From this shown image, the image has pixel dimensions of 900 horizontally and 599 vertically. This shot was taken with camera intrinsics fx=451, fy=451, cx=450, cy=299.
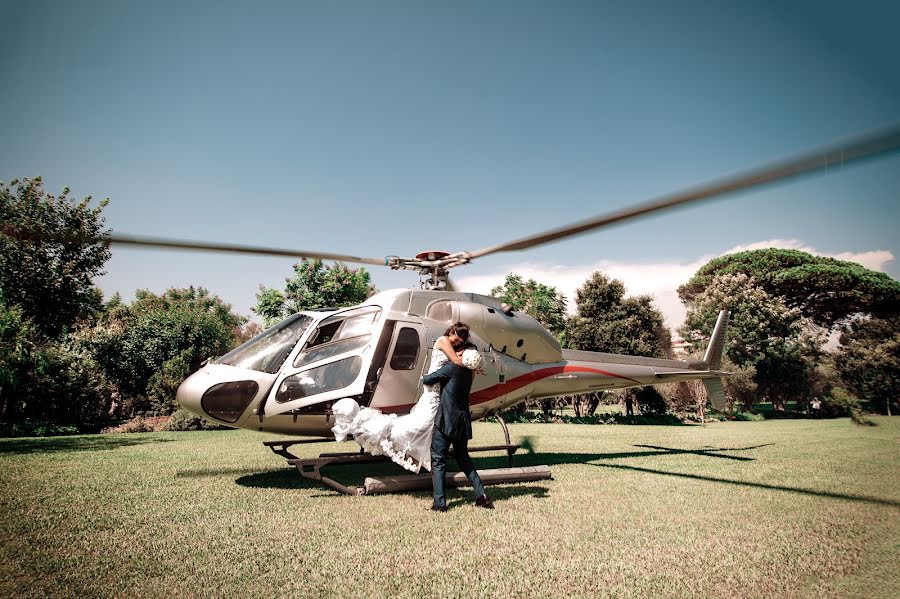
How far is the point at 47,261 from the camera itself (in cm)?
1625

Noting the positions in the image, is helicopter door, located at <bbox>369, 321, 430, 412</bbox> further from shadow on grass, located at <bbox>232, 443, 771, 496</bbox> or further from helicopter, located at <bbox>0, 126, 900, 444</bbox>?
shadow on grass, located at <bbox>232, 443, 771, 496</bbox>

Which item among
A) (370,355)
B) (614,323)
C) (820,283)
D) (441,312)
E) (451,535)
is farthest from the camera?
(820,283)

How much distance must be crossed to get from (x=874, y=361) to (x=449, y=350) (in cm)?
3650

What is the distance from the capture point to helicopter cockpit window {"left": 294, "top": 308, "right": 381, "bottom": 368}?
252 inches

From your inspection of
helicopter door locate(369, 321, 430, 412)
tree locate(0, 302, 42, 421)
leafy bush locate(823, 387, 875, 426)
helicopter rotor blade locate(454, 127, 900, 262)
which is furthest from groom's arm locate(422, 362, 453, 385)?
leafy bush locate(823, 387, 875, 426)

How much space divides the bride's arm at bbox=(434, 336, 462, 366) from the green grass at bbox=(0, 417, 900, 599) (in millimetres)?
1687

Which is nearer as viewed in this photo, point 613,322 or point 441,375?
point 441,375

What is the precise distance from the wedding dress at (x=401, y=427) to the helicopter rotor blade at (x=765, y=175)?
1971 mm

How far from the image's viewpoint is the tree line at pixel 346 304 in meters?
16.4

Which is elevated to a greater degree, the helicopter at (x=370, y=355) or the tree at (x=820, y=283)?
the tree at (x=820, y=283)

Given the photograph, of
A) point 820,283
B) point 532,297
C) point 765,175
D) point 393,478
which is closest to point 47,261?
point 393,478

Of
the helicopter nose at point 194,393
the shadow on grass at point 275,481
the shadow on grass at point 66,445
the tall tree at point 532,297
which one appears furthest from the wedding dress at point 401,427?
the tall tree at point 532,297

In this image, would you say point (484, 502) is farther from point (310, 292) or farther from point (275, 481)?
point (310, 292)

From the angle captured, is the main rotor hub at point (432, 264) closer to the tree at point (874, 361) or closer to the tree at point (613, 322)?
the tree at point (613, 322)
